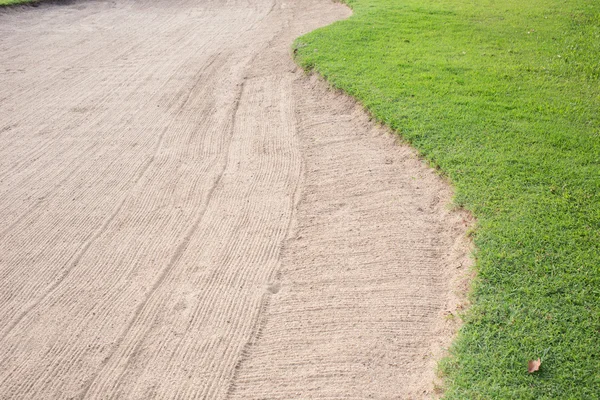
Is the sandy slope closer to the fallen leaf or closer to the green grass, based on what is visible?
the green grass

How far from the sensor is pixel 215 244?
5.54 meters

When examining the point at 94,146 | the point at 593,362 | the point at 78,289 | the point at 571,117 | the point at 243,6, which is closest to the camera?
the point at 593,362

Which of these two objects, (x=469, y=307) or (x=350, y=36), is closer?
(x=469, y=307)

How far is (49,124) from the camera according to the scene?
833 centimetres

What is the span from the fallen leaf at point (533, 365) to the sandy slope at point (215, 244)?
2.41ft

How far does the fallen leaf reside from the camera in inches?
147

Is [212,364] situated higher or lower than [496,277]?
lower

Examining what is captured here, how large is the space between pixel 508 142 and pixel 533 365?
11.4 feet

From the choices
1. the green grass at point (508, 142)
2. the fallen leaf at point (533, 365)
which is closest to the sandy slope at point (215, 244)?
the green grass at point (508, 142)

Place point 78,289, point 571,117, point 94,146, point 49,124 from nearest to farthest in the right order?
point 78,289
point 571,117
point 94,146
point 49,124

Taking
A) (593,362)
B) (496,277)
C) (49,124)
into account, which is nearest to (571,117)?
(496,277)

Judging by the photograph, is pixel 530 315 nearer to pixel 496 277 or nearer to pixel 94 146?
pixel 496 277

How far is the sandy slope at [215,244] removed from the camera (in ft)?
13.8

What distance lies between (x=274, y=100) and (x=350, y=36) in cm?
296
